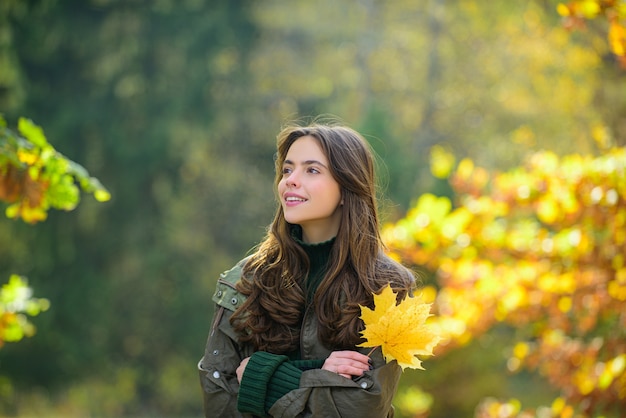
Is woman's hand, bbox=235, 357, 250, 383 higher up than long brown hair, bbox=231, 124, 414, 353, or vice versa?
long brown hair, bbox=231, 124, 414, 353

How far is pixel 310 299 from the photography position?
2.60 meters

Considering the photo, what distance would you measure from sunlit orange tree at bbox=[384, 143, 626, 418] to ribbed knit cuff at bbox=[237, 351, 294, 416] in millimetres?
2226

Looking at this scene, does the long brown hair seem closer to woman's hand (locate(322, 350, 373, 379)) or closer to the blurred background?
woman's hand (locate(322, 350, 373, 379))

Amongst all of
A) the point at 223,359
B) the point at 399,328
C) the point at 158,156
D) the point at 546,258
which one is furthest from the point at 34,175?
the point at 158,156

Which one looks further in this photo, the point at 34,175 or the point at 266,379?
the point at 34,175

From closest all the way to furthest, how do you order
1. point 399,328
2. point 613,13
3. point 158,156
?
1. point 399,328
2. point 613,13
3. point 158,156

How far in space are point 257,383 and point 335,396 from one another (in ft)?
0.75

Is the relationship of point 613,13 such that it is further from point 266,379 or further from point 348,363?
point 266,379

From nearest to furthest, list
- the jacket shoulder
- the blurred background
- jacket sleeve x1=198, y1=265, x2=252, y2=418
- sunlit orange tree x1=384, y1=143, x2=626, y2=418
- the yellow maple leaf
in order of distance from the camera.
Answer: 1. the yellow maple leaf
2. jacket sleeve x1=198, y1=265, x2=252, y2=418
3. the jacket shoulder
4. sunlit orange tree x1=384, y1=143, x2=626, y2=418
5. the blurred background

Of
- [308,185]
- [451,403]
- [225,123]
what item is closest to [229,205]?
[225,123]

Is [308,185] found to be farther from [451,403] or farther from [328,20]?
[328,20]

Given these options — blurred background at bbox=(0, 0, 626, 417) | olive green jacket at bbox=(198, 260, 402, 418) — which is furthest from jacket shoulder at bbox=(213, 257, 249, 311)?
blurred background at bbox=(0, 0, 626, 417)

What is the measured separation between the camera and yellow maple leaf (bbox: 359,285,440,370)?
2.30m

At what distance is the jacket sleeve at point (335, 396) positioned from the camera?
2.35 m
